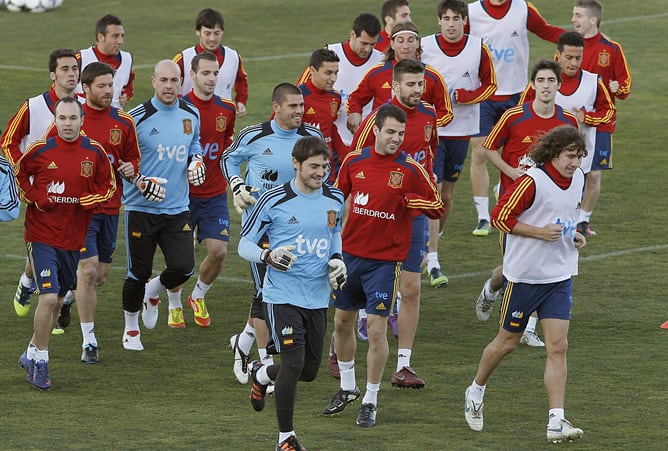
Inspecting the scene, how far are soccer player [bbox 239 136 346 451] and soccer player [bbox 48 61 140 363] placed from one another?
2506mm

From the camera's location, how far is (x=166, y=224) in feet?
39.6

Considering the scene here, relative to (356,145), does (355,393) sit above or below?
below

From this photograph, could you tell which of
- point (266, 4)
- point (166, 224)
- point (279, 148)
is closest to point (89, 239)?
point (166, 224)

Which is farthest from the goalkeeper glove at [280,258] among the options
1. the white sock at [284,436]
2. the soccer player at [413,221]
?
the soccer player at [413,221]

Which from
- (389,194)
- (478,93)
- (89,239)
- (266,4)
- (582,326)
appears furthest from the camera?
(266,4)

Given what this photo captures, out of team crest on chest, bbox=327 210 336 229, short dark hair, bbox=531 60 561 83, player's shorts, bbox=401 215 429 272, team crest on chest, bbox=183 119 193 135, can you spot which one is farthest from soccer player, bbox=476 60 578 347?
team crest on chest, bbox=327 210 336 229

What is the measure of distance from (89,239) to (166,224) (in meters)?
0.69

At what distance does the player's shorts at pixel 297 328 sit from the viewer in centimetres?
920

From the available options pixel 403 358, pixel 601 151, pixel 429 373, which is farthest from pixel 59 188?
pixel 601 151

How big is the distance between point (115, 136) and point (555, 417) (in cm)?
450

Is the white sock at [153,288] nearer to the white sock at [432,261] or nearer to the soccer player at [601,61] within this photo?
the white sock at [432,261]

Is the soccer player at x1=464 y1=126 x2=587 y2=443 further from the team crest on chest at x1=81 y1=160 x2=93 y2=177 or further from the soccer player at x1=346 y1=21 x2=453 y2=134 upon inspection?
the team crest on chest at x1=81 y1=160 x2=93 y2=177

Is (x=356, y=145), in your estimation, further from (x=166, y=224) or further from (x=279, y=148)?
(x=166, y=224)

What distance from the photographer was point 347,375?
33.4 feet
